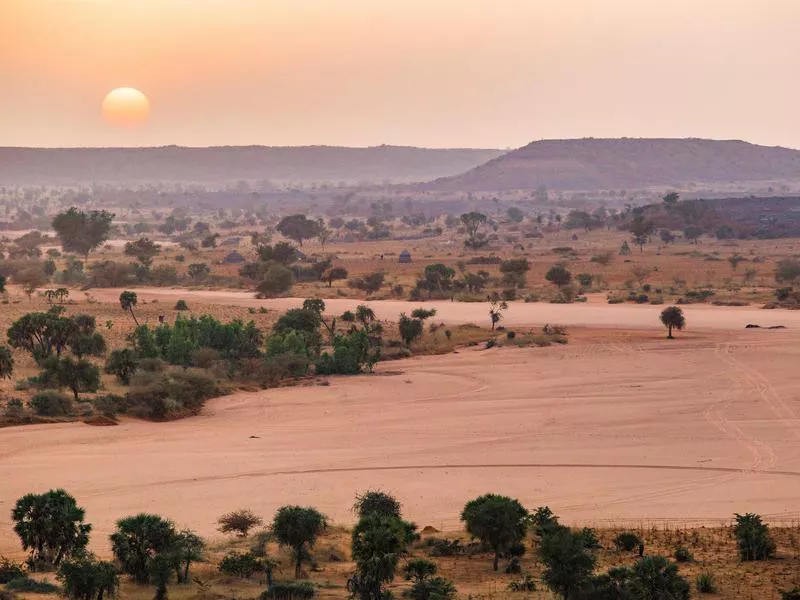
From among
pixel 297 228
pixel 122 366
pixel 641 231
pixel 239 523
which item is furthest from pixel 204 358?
pixel 297 228

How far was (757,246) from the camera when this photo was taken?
12612cm

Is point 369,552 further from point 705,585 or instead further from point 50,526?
point 50,526

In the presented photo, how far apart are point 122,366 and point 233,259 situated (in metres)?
66.6

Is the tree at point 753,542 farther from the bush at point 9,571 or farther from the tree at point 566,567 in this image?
the bush at point 9,571

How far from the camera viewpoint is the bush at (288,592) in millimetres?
20969

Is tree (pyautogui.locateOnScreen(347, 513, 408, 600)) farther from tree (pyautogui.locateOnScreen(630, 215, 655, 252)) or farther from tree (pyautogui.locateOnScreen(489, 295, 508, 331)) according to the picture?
tree (pyautogui.locateOnScreen(630, 215, 655, 252))

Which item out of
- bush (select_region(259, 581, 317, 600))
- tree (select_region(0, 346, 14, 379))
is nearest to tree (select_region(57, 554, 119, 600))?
bush (select_region(259, 581, 317, 600))

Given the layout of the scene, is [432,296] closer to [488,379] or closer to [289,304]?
[289,304]

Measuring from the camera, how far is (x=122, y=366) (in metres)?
46.0

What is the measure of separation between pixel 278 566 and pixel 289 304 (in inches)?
2050

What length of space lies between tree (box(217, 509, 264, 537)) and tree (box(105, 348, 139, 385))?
18954mm

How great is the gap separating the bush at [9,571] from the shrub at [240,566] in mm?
3926

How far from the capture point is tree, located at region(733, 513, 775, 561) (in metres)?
24.5

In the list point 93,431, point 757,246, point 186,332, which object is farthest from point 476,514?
point 757,246
